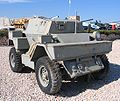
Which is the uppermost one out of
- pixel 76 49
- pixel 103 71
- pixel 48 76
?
pixel 76 49

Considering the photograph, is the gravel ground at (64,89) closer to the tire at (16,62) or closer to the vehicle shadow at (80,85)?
the vehicle shadow at (80,85)

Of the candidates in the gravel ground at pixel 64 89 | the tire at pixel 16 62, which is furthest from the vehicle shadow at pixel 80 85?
the tire at pixel 16 62

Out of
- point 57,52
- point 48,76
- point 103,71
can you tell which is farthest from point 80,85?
point 57,52

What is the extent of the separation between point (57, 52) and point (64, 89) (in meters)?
1.36

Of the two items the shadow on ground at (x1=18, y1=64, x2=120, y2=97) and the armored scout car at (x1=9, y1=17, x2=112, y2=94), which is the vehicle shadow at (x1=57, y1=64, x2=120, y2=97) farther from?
the armored scout car at (x1=9, y1=17, x2=112, y2=94)

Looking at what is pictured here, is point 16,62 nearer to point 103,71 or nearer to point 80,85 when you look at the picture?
point 80,85

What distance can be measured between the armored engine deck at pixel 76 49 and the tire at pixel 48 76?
37cm

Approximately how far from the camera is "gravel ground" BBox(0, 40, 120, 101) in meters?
5.61

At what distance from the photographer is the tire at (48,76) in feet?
18.2

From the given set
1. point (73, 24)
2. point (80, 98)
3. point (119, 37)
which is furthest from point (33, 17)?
point (119, 37)

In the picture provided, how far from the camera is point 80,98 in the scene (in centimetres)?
562

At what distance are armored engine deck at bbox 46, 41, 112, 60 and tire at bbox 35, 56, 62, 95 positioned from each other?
1.20 feet

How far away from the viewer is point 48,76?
5.66 m

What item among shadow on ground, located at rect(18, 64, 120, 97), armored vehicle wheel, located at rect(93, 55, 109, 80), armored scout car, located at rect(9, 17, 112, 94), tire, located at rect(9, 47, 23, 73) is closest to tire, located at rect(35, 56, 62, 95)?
armored scout car, located at rect(9, 17, 112, 94)
